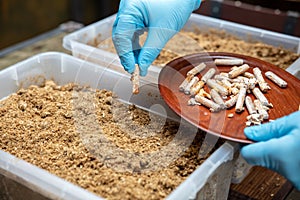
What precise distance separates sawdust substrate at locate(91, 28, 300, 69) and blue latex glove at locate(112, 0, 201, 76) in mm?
236

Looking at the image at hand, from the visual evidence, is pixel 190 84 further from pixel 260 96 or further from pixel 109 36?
pixel 109 36

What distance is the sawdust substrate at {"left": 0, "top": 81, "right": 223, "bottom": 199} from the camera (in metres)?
0.75

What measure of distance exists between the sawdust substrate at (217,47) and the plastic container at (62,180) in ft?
0.69

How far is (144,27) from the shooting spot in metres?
1.02

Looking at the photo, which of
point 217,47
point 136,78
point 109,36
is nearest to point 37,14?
point 109,36

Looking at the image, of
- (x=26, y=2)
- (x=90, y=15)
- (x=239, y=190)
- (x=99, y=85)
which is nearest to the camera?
(x=239, y=190)

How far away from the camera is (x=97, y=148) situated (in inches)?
32.7

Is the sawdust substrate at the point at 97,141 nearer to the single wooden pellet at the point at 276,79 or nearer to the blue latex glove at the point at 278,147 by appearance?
the blue latex glove at the point at 278,147

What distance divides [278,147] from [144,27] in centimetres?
48

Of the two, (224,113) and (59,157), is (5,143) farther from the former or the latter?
(224,113)

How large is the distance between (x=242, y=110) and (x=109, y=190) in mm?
328

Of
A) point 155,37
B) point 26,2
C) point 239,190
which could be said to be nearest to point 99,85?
point 155,37

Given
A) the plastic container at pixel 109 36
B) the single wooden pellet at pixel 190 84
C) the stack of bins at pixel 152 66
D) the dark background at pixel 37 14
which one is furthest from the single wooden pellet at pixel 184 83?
the dark background at pixel 37 14

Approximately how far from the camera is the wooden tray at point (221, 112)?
0.79 m
